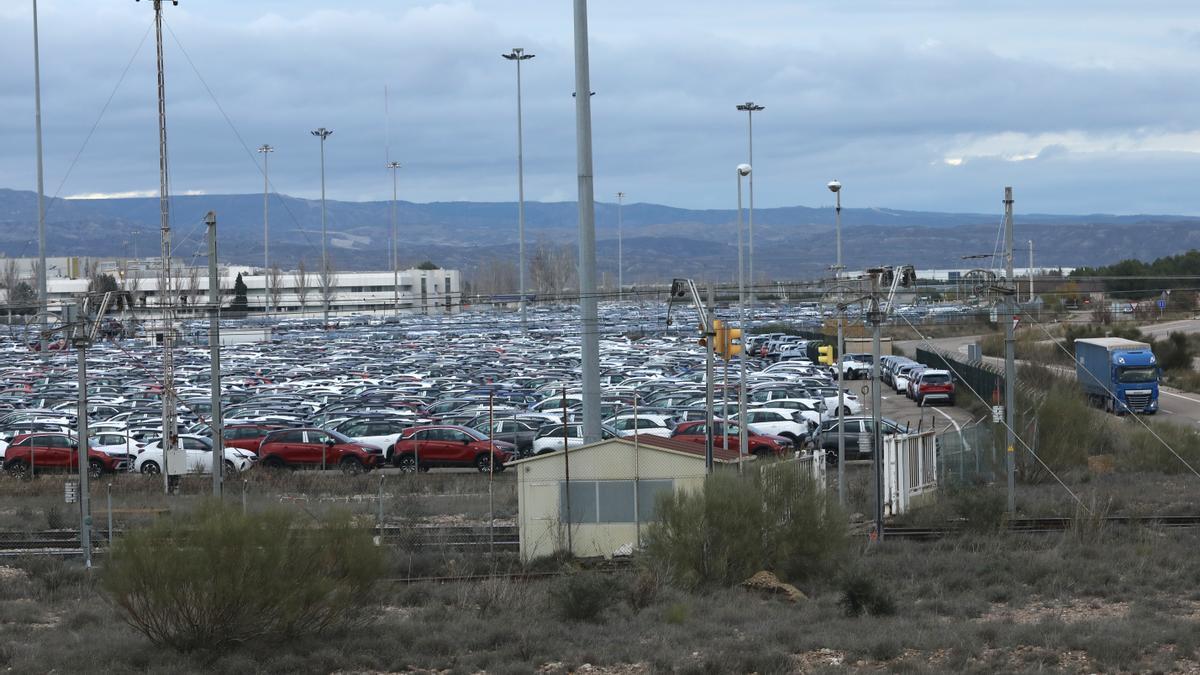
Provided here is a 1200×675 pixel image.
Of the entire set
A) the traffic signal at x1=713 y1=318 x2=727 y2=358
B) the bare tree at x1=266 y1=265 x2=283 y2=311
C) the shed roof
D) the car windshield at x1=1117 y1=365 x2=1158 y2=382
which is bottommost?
the car windshield at x1=1117 y1=365 x2=1158 y2=382

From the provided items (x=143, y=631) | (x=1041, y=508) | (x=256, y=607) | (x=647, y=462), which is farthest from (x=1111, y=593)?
(x=143, y=631)

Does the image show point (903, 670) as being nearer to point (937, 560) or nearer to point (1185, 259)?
point (937, 560)

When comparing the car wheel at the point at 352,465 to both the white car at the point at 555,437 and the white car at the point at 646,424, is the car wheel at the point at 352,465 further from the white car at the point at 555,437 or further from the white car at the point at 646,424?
the white car at the point at 646,424

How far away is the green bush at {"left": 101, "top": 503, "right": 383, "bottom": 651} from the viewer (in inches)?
611

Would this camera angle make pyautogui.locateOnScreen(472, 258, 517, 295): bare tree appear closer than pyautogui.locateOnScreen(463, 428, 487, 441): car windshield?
No

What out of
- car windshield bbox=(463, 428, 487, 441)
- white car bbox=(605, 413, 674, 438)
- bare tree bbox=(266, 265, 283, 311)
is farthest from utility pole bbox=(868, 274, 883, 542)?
bare tree bbox=(266, 265, 283, 311)

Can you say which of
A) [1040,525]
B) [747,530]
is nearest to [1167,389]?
[1040,525]

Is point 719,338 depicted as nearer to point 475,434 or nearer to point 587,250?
point 587,250

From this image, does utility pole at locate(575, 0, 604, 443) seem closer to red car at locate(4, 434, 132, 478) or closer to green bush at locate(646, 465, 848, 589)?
green bush at locate(646, 465, 848, 589)

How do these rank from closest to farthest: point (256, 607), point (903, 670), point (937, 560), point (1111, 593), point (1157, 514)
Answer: point (903, 670) < point (256, 607) < point (1111, 593) < point (937, 560) < point (1157, 514)

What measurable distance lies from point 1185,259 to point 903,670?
325 feet

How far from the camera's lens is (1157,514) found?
2731 cm

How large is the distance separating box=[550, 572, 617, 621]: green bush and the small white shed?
5223mm

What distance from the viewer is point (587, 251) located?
2631 cm
